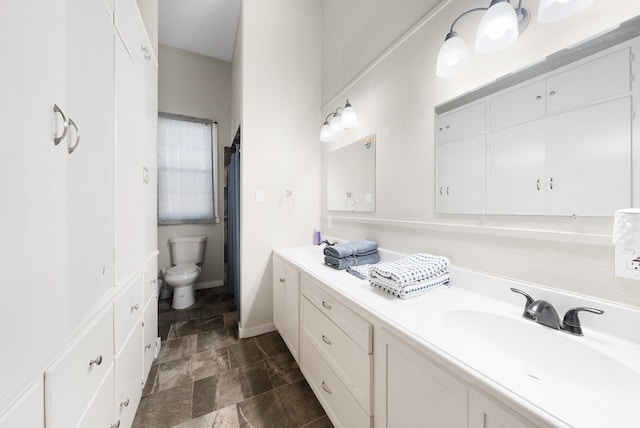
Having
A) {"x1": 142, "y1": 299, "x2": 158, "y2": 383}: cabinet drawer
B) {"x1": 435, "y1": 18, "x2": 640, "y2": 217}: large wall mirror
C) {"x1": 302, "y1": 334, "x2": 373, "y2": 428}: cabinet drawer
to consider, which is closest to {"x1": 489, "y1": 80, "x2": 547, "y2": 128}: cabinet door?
{"x1": 435, "y1": 18, "x2": 640, "y2": 217}: large wall mirror

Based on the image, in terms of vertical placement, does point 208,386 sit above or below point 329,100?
below

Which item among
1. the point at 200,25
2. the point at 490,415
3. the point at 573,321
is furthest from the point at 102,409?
the point at 200,25

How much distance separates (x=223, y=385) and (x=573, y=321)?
1744 mm

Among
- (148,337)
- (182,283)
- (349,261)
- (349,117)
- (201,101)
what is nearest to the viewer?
(349,261)

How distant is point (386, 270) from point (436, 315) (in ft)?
0.82

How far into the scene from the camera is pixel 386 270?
0.96 meters

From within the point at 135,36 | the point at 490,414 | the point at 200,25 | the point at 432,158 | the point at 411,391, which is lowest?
the point at 411,391

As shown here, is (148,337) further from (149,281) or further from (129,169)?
(129,169)

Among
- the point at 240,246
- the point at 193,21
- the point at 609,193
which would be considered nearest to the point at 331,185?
the point at 240,246

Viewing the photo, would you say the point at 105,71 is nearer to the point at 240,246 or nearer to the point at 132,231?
the point at 132,231

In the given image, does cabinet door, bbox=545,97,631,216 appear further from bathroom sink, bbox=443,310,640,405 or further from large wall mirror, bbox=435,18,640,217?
bathroom sink, bbox=443,310,640,405

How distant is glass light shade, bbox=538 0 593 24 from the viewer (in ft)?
2.11

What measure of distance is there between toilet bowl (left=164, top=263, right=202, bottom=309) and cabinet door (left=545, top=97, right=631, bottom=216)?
9.44ft

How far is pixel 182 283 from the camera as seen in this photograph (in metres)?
2.45
